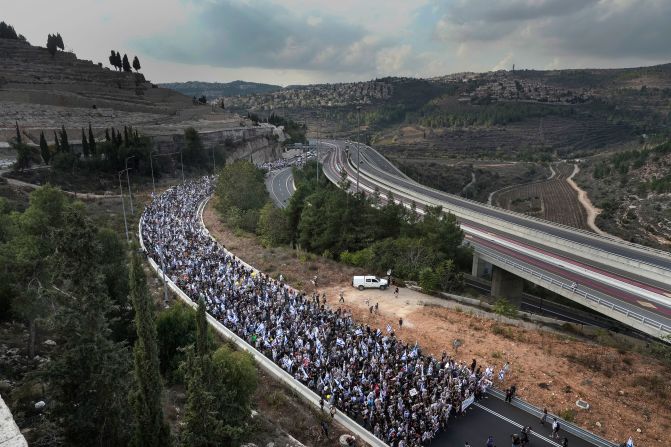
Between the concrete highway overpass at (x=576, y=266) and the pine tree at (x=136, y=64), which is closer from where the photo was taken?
the concrete highway overpass at (x=576, y=266)

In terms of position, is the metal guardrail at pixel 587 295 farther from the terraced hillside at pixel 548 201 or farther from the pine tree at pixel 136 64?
the pine tree at pixel 136 64

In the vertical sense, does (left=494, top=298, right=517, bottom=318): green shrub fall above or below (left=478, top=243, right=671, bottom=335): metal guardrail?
below

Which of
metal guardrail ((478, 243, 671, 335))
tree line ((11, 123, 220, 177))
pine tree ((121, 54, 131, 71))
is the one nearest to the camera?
metal guardrail ((478, 243, 671, 335))

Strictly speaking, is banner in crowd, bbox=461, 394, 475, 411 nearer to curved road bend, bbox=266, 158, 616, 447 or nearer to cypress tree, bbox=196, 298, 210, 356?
curved road bend, bbox=266, 158, 616, 447

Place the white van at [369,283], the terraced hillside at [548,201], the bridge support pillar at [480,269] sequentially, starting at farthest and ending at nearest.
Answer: the terraced hillside at [548,201] → the bridge support pillar at [480,269] → the white van at [369,283]

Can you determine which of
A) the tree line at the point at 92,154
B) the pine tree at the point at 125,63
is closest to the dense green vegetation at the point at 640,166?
the tree line at the point at 92,154

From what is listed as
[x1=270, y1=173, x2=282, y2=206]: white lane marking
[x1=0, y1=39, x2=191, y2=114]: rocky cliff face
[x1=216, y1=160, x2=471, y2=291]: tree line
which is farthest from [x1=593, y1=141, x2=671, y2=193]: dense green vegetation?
[x1=0, y1=39, x2=191, y2=114]: rocky cliff face

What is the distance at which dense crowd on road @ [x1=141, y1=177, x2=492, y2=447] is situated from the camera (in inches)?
718

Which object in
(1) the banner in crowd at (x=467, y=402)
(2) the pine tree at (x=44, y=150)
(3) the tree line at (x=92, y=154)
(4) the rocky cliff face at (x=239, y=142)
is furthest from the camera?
(4) the rocky cliff face at (x=239, y=142)

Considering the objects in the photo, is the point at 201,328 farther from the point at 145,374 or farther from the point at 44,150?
the point at 44,150

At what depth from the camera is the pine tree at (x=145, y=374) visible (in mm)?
11633

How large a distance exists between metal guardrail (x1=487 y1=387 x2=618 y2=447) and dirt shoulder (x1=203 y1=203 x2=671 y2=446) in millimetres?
488

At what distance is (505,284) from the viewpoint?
125ft

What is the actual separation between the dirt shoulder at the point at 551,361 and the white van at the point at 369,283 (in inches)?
21.0
